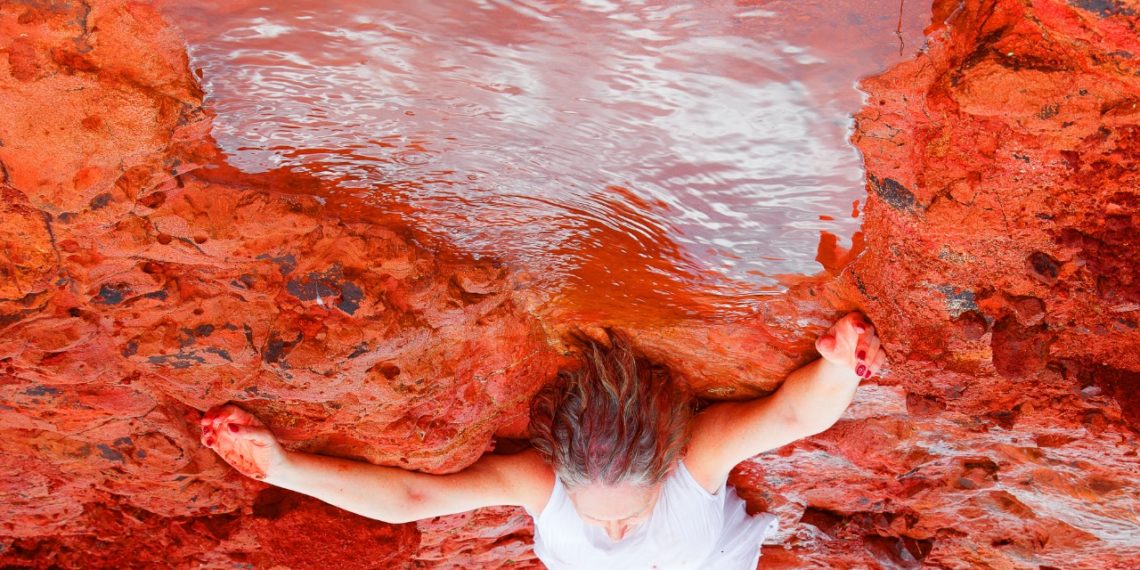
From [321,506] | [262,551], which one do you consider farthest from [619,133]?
[262,551]

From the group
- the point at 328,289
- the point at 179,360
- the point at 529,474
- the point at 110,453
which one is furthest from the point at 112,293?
the point at 529,474

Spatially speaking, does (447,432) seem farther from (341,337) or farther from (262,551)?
(262,551)

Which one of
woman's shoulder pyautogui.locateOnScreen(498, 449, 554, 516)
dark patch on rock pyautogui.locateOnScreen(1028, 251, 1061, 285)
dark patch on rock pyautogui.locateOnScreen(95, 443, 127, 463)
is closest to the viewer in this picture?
dark patch on rock pyautogui.locateOnScreen(1028, 251, 1061, 285)

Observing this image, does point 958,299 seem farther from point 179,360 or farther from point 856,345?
point 179,360

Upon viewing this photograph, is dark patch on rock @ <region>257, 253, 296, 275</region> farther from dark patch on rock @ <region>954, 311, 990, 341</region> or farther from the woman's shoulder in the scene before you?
dark patch on rock @ <region>954, 311, 990, 341</region>

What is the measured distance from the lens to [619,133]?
163 cm

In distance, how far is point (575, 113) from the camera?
1.59 m

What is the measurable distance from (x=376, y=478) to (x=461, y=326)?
2.35ft

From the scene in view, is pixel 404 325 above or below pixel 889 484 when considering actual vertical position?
above

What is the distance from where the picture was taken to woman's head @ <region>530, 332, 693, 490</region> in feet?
8.13

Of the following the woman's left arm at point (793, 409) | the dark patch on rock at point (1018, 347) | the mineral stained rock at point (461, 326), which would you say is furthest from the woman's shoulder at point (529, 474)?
the dark patch on rock at point (1018, 347)

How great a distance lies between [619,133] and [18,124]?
118 cm

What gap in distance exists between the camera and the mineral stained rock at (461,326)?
145cm

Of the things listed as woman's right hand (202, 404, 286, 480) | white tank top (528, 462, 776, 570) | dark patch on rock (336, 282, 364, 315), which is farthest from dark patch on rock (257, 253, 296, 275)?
white tank top (528, 462, 776, 570)
